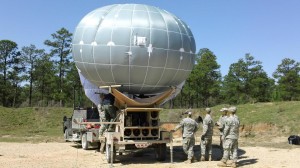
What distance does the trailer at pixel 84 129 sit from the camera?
18.4 m

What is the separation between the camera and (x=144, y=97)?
14484mm

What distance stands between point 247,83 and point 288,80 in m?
8.04

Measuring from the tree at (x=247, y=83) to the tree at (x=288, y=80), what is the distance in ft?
7.32

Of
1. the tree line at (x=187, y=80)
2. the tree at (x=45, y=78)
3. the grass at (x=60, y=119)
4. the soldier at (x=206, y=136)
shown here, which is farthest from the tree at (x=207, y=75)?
the soldier at (x=206, y=136)

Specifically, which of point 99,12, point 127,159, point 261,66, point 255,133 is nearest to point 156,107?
point 127,159

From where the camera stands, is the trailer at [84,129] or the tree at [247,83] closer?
the trailer at [84,129]

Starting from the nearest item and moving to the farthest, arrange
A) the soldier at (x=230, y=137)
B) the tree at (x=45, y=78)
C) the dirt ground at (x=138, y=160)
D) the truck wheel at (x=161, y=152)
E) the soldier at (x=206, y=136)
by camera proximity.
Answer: the soldier at (x=230, y=137)
the dirt ground at (x=138, y=160)
the soldier at (x=206, y=136)
the truck wheel at (x=161, y=152)
the tree at (x=45, y=78)

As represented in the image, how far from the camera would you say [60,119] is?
4031 centimetres

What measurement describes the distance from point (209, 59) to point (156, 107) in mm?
43044

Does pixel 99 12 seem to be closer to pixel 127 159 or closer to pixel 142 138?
pixel 142 138

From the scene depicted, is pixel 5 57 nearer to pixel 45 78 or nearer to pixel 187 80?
pixel 45 78

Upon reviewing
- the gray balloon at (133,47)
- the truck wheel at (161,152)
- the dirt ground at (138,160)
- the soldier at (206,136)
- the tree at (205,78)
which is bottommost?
the dirt ground at (138,160)

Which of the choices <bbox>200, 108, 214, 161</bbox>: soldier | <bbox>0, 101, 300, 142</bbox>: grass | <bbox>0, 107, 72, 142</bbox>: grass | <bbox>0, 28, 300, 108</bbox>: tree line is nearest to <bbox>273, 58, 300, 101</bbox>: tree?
<bbox>0, 28, 300, 108</bbox>: tree line

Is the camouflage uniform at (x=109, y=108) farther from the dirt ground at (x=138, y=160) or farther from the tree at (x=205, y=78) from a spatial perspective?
the tree at (x=205, y=78)
